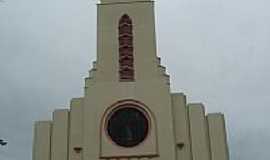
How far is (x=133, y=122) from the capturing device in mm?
30391

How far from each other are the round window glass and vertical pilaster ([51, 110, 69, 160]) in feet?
7.78

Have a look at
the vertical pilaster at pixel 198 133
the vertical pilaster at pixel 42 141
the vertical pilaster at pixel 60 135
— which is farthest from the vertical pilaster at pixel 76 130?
the vertical pilaster at pixel 198 133

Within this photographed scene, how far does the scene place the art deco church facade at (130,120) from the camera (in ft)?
97.4

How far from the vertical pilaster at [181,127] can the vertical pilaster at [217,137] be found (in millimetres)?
1234

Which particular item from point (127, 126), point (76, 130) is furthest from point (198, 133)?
point (76, 130)

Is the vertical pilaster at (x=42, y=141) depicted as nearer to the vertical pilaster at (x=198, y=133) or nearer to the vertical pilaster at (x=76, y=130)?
the vertical pilaster at (x=76, y=130)

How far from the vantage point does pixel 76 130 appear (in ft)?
101

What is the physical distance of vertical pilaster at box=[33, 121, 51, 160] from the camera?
30.2 meters

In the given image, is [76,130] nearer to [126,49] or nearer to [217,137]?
[126,49]

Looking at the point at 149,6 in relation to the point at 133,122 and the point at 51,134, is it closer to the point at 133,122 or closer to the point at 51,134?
the point at 133,122

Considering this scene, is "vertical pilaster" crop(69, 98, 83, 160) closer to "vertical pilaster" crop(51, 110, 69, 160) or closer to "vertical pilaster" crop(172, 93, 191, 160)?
"vertical pilaster" crop(51, 110, 69, 160)

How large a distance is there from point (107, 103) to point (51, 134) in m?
3.45

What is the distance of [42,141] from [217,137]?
921 centimetres

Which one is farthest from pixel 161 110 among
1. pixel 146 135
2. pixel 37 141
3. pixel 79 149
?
pixel 37 141
